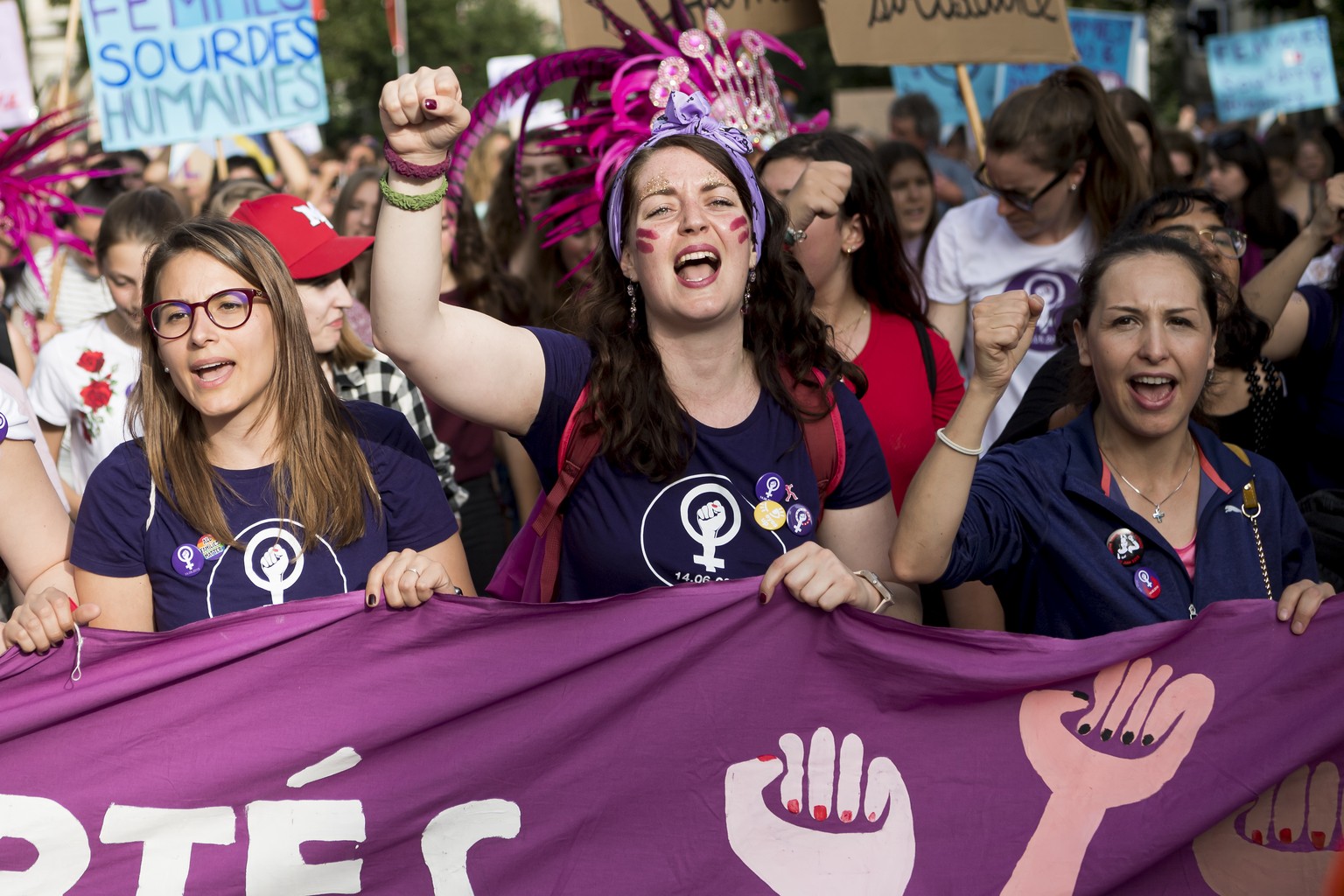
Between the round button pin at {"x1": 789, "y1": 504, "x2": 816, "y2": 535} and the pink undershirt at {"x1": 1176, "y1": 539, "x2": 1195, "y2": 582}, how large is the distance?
2.37 ft

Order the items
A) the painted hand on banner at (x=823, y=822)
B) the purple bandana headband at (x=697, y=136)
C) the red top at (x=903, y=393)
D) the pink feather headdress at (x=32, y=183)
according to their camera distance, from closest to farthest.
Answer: the painted hand on banner at (x=823, y=822) → the purple bandana headband at (x=697, y=136) → the red top at (x=903, y=393) → the pink feather headdress at (x=32, y=183)

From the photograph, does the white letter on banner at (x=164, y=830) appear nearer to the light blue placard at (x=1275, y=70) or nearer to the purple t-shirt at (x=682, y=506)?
the purple t-shirt at (x=682, y=506)

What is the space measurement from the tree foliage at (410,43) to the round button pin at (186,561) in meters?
32.8

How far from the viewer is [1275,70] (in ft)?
40.6

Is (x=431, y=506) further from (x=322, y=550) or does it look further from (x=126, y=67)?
(x=126, y=67)

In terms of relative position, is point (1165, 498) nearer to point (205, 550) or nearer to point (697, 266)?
point (697, 266)

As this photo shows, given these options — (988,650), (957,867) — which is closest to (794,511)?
(988,650)

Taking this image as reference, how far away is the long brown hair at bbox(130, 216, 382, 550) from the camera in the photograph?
2982 mm

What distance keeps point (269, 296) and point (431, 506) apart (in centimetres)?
55

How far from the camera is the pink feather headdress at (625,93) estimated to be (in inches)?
174

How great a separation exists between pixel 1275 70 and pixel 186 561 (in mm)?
11607

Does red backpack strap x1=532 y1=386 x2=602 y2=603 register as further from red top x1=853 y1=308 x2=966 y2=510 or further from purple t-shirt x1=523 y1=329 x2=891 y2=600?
red top x1=853 y1=308 x2=966 y2=510

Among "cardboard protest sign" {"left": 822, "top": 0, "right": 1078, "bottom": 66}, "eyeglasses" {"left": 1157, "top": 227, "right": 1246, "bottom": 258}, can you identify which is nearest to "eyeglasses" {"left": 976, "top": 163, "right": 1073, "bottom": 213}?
"eyeglasses" {"left": 1157, "top": 227, "right": 1246, "bottom": 258}

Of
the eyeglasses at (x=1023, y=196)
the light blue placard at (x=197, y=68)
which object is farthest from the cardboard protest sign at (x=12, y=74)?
the eyeglasses at (x=1023, y=196)
